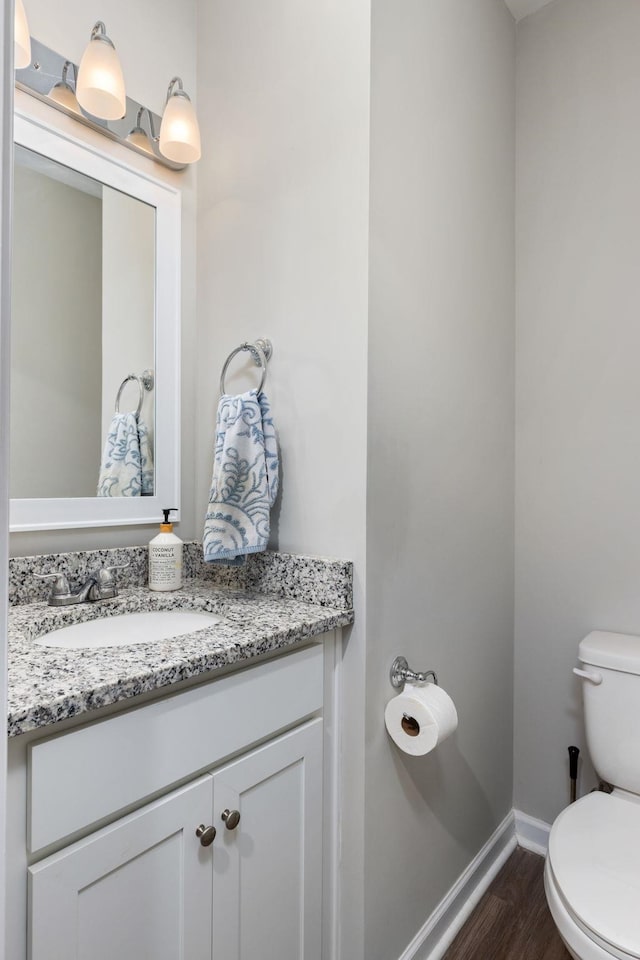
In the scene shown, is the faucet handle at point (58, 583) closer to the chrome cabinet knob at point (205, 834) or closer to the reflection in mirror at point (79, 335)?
the reflection in mirror at point (79, 335)

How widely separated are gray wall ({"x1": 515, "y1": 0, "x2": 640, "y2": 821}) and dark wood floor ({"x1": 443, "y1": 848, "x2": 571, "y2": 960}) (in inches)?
9.1

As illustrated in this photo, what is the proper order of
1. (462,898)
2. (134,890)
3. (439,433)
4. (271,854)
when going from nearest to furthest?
(134,890) → (271,854) → (439,433) → (462,898)

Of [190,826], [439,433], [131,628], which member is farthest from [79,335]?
[190,826]

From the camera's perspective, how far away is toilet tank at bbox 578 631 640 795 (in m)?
1.40

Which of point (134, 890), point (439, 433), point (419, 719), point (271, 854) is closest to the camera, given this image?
point (134, 890)

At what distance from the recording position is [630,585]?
1.59 meters

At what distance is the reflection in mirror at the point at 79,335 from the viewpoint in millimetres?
1229

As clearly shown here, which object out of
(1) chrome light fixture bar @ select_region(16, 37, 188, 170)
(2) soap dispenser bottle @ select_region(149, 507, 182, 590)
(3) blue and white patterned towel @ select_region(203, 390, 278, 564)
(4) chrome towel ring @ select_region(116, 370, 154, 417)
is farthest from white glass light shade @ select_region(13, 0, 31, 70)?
(2) soap dispenser bottle @ select_region(149, 507, 182, 590)

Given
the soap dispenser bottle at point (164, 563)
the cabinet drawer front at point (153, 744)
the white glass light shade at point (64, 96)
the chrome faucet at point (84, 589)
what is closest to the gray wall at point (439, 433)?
the cabinet drawer front at point (153, 744)

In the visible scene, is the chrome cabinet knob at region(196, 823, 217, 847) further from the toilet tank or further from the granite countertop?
the toilet tank

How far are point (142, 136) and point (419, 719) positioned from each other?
155cm

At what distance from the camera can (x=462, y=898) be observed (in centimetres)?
152

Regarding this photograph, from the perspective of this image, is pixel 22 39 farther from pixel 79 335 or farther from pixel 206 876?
pixel 206 876

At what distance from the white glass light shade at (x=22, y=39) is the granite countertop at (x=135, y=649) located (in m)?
1.15
